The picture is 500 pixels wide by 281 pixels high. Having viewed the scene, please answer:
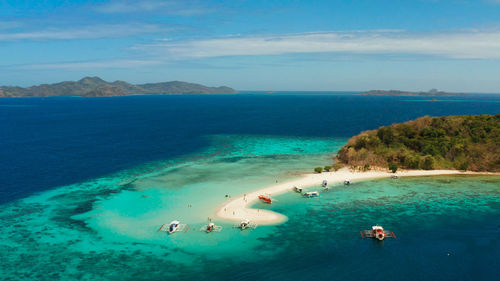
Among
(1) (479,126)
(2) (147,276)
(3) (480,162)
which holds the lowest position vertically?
(2) (147,276)

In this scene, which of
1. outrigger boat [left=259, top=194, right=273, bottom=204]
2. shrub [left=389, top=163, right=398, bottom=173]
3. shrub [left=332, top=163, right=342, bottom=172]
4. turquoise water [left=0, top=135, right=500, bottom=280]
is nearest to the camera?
turquoise water [left=0, top=135, right=500, bottom=280]

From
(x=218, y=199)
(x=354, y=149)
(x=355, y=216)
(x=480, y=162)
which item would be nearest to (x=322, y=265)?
(x=355, y=216)

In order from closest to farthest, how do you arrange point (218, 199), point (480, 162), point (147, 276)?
point (147, 276) → point (218, 199) → point (480, 162)

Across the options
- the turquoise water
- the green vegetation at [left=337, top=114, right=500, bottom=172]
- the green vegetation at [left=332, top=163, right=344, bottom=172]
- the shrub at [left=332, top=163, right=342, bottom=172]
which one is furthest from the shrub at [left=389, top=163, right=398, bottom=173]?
the shrub at [left=332, top=163, right=342, bottom=172]

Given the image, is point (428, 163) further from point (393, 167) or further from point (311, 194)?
point (311, 194)

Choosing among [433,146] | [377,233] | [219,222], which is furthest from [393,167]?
[219,222]

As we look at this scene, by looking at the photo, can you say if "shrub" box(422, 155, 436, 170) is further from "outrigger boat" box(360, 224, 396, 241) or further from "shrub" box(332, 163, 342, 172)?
"outrigger boat" box(360, 224, 396, 241)

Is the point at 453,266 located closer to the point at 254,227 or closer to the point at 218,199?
the point at 254,227
